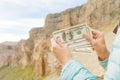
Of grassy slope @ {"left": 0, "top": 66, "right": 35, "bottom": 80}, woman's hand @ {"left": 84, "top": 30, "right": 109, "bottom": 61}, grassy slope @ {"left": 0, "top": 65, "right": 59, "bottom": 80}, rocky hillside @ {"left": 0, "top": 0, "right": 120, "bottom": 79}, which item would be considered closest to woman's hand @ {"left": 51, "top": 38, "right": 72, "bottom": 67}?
woman's hand @ {"left": 84, "top": 30, "right": 109, "bottom": 61}

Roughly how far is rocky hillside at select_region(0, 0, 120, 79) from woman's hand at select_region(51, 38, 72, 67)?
326 feet

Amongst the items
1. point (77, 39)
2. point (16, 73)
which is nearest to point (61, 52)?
point (77, 39)

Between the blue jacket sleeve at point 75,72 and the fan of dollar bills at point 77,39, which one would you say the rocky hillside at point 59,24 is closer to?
the fan of dollar bills at point 77,39

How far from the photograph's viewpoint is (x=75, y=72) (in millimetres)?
3770

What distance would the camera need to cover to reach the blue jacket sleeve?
146 inches

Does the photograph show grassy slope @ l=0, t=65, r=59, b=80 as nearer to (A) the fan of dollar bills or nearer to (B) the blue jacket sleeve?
(A) the fan of dollar bills

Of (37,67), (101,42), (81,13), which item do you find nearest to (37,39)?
(81,13)

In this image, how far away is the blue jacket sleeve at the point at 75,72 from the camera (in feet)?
12.2

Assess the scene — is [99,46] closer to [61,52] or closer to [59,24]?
[61,52]

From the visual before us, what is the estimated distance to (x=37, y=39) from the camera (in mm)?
144625

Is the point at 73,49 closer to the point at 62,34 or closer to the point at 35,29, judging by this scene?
the point at 62,34

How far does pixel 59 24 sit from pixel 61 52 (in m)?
139

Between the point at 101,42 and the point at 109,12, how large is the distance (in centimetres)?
11633

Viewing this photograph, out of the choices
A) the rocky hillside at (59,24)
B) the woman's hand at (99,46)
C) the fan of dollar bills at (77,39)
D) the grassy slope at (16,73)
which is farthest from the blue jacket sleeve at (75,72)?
the grassy slope at (16,73)
